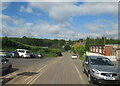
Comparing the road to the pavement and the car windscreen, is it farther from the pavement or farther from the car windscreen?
the car windscreen

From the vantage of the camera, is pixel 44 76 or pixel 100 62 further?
pixel 44 76

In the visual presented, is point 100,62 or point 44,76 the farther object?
point 44,76

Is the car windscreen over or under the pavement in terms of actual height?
over

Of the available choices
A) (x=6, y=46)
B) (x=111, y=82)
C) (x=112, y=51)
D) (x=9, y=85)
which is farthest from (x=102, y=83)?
(x=6, y=46)

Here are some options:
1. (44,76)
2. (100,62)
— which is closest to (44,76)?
(44,76)

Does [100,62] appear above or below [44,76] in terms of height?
above

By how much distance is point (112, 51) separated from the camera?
40.9 m

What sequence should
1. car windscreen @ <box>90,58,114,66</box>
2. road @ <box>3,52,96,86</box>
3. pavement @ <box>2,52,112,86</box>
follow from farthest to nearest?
car windscreen @ <box>90,58,114,66</box> < road @ <box>3,52,96,86</box> < pavement @ <box>2,52,112,86</box>

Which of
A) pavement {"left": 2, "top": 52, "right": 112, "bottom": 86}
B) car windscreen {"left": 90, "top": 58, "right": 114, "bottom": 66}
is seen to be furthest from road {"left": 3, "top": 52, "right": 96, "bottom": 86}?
car windscreen {"left": 90, "top": 58, "right": 114, "bottom": 66}

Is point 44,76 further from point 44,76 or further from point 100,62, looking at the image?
point 100,62

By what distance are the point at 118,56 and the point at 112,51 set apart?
4.41 metres

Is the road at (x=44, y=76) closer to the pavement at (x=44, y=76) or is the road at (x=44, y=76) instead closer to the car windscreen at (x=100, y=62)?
the pavement at (x=44, y=76)

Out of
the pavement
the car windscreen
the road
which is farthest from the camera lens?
the car windscreen

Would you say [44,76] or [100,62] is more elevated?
[100,62]
